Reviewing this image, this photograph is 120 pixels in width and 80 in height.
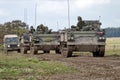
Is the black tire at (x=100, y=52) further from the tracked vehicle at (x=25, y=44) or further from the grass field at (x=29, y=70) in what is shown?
the tracked vehicle at (x=25, y=44)

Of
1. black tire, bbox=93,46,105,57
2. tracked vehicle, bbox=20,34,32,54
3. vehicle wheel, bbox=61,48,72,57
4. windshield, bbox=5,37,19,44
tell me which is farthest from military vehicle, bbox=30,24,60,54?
windshield, bbox=5,37,19,44

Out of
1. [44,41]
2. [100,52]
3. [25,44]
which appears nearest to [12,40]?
[25,44]

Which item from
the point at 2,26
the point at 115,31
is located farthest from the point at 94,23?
the point at 115,31

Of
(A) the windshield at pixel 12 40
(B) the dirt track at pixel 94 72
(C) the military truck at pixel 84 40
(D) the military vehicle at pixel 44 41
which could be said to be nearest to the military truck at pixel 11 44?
(A) the windshield at pixel 12 40

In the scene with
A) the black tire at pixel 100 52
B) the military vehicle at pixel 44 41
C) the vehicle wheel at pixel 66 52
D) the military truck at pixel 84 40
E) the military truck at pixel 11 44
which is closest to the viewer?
the military truck at pixel 84 40

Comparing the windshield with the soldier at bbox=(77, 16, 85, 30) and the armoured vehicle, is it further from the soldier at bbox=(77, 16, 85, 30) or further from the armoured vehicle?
the soldier at bbox=(77, 16, 85, 30)

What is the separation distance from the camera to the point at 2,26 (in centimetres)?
11500

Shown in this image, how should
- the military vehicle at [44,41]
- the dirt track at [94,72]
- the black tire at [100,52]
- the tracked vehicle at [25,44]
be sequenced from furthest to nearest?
1. the tracked vehicle at [25,44]
2. the military vehicle at [44,41]
3. the black tire at [100,52]
4. the dirt track at [94,72]

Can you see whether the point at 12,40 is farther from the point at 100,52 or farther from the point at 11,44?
the point at 100,52

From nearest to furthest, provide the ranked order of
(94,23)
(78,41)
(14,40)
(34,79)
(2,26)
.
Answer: (34,79) → (78,41) → (94,23) → (14,40) → (2,26)

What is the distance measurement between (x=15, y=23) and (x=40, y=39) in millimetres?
79817

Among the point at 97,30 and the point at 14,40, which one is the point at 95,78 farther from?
the point at 14,40

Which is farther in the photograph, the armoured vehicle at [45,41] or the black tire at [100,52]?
the armoured vehicle at [45,41]

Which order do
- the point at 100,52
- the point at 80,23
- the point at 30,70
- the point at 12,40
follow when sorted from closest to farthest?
the point at 30,70 < the point at 100,52 < the point at 80,23 < the point at 12,40
